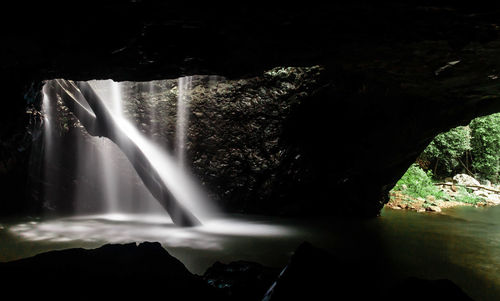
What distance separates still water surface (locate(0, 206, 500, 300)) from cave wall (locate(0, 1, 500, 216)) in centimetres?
186

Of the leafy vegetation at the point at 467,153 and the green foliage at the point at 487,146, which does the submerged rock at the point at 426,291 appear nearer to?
the leafy vegetation at the point at 467,153

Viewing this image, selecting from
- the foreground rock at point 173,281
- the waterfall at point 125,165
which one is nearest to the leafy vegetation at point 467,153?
the waterfall at point 125,165

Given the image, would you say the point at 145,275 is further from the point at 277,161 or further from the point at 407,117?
the point at 407,117

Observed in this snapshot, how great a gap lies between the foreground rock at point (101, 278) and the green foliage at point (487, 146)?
945 inches

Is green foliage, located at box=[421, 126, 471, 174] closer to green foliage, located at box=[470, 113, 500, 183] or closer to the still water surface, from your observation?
green foliage, located at box=[470, 113, 500, 183]

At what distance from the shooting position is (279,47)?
105 inches

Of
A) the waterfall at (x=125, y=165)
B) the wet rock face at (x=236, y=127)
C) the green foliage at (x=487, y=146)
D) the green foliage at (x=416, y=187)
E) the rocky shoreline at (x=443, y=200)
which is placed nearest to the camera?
the wet rock face at (x=236, y=127)

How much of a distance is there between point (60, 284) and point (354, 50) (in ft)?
9.75

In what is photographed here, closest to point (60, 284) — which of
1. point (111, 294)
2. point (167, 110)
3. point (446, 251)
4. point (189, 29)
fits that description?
point (111, 294)

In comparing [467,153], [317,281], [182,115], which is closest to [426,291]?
[317,281]

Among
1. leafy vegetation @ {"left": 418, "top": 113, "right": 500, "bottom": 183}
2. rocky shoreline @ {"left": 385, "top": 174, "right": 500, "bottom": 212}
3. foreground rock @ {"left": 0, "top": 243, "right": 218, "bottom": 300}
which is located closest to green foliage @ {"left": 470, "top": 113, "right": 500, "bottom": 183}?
leafy vegetation @ {"left": 418, "top": 113, "right": 500, "bottom": 183}

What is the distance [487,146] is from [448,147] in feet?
14.5

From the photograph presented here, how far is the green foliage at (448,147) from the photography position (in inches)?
715

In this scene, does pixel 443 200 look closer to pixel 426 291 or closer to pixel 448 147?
pixel 448 147
